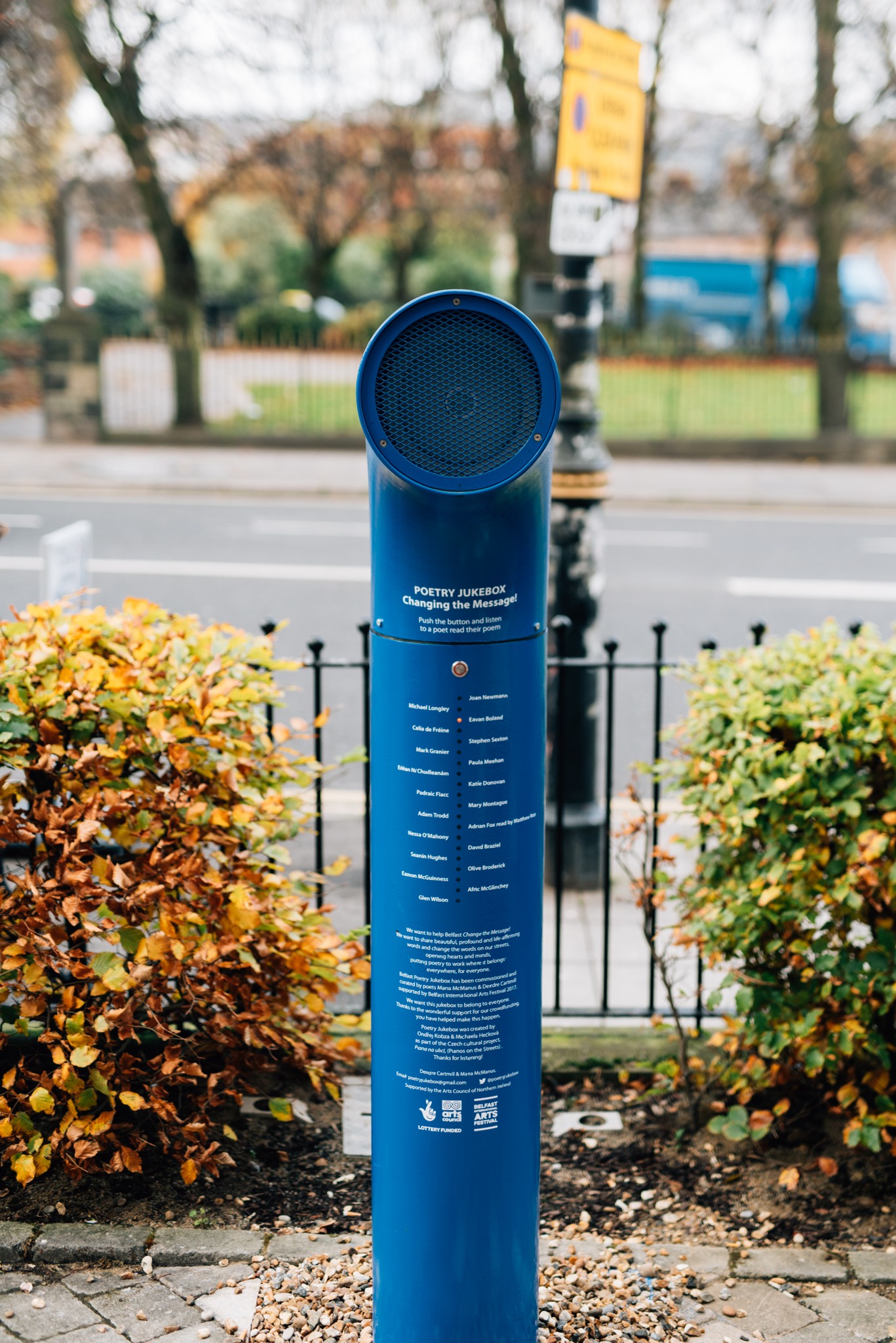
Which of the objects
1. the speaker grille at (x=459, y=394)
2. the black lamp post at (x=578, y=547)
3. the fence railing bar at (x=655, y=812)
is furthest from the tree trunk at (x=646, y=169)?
the speaker grille at (x=459, y=394)

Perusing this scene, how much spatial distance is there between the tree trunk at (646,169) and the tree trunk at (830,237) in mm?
3747

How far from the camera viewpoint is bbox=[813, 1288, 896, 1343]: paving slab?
2.96 meters

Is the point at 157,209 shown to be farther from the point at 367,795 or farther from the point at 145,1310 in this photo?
the point at 145,1310

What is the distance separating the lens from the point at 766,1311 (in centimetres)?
302

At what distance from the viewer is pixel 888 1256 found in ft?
10.6

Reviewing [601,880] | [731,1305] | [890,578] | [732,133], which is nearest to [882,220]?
[732,133]

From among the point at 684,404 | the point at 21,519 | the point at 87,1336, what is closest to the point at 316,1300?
the point at 87,1336

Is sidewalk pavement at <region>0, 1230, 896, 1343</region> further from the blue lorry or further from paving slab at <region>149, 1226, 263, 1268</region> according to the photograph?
the blue lorry

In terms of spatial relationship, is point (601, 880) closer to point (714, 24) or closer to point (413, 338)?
point (413, 338)

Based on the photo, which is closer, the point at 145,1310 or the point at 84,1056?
the point at 145,1310

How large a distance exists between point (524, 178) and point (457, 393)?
22526 millimetres

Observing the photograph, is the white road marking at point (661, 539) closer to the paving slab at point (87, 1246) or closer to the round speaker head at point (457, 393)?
the paving slab at point (87, 1246)

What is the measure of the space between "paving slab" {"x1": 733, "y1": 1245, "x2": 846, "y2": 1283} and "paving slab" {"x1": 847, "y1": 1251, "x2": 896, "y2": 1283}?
1.4 inches

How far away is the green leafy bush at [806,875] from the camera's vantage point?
337 cm
